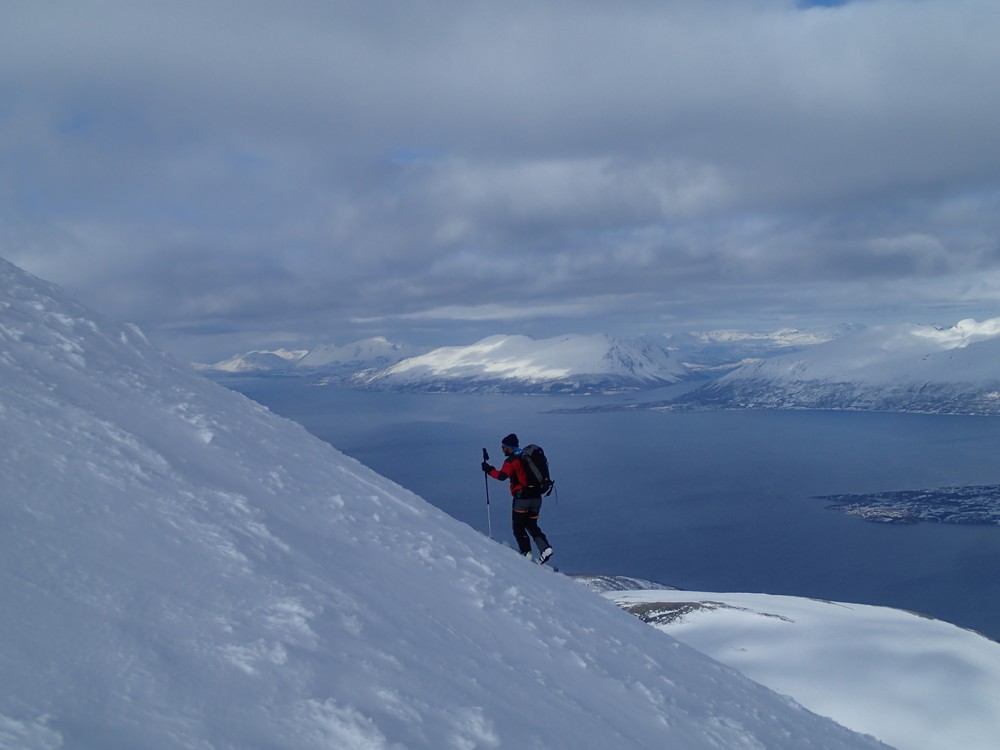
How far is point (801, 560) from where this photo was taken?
7469 centimetres

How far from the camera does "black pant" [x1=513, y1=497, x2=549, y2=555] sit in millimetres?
12516

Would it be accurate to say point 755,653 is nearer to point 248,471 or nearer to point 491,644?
point 491,644

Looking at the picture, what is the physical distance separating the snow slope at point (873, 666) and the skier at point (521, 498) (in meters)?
4.24

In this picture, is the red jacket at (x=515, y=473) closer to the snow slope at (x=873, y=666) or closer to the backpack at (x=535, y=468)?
the backpack at (x=535, y=468)

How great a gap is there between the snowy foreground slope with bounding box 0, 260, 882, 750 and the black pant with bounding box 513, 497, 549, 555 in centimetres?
394

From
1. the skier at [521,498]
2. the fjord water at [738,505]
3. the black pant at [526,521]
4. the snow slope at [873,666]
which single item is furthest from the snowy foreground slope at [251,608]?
the fjord water at [738,505]

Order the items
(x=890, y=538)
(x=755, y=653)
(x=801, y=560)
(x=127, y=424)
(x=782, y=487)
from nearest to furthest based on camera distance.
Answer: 1. (x=127, y=424)
2. (x=755, y=653)
3. (x=801, y=560)
4. (x=890, y=538)
5. (x=782, y=487)

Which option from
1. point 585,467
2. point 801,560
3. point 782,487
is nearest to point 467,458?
point 585,467

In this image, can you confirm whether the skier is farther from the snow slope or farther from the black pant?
the snow slope

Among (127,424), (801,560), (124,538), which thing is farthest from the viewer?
(801,560)

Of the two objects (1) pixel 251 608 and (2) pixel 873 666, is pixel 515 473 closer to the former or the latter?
(2) pixel 873 666

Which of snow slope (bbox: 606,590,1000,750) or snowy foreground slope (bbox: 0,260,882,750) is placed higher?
snowy foreground slope (bbox: 0,260,882,750)

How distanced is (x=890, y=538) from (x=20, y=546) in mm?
96486

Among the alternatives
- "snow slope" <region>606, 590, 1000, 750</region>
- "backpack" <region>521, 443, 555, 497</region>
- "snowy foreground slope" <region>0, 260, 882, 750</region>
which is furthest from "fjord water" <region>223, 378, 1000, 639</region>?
"snowy foreground slope" <region>0, 260, 882, 750</region>
